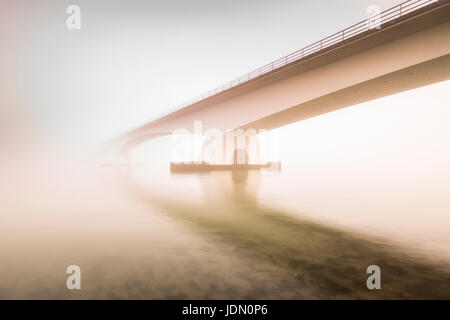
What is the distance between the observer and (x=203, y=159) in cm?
4275

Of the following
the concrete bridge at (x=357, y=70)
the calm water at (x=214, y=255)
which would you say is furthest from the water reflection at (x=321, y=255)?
the concrete bridge at (x=357, y=70)

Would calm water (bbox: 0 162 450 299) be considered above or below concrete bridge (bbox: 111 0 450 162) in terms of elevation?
below


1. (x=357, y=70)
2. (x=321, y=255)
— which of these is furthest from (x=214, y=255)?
(x=357, y=70)

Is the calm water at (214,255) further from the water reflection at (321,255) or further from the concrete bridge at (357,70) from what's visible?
the concrete bridge at (357,70)

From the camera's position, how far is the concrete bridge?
15.6 meters

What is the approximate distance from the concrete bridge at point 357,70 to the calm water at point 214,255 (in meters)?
12.0

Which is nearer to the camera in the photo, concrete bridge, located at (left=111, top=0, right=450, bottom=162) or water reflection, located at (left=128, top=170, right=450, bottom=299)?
water reflection, located at (left=128, top=170, right=450, bottom=299)

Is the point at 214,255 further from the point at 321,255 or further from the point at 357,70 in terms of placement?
the point at 357,70

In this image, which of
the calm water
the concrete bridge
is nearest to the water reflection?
the calm water

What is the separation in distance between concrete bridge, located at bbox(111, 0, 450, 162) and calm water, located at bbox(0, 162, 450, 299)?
12028mm

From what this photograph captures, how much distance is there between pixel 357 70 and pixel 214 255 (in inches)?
753

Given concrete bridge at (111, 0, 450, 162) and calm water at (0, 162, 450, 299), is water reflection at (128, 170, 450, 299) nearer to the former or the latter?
calm water at (0, 162, 450, 299)

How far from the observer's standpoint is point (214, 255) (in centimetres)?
619
